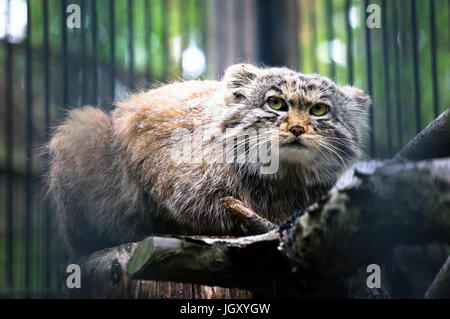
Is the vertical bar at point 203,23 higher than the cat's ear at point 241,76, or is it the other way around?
the vertical bar at point 203,23

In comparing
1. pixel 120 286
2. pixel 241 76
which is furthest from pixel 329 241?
pixel 241 76

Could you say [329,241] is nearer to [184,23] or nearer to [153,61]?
[184,23]

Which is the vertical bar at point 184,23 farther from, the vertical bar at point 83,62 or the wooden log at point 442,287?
the wooden log at point 442,287

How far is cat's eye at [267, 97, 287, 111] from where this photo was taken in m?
3.06

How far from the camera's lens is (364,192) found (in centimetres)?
166

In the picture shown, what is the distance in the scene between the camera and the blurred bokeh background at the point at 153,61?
4801 mm

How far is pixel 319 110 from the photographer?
3.09 metres

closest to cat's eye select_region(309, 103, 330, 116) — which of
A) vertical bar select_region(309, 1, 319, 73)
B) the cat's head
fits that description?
the cat's head

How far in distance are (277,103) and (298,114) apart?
0.17 m

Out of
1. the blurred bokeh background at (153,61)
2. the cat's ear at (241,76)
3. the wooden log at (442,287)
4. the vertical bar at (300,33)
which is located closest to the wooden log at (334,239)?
the wooden log at (442,287)

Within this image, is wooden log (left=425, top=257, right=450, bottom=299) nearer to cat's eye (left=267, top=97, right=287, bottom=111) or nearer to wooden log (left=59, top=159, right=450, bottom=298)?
wooden log (left=59, top=159, right=450, bottom=298)
